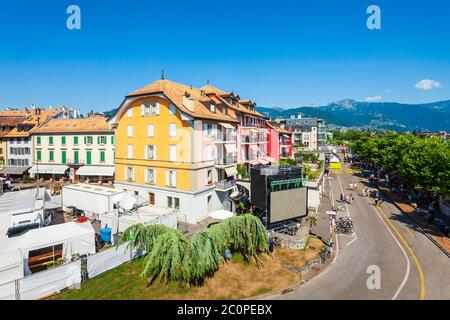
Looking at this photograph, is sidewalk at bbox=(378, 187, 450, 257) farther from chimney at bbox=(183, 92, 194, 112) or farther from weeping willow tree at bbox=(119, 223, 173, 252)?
chimney at bbox=(183, 92, 194, 112)

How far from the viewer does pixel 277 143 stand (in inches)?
2028

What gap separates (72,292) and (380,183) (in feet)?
174

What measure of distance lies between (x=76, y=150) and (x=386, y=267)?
161 ft

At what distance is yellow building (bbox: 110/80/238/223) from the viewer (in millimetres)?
25703

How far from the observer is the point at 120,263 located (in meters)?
16.6

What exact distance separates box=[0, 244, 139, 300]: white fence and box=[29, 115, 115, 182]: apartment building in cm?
2999

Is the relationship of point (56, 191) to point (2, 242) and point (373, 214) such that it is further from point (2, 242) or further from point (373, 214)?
point (373, 214)

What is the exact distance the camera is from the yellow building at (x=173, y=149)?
84.3 ft

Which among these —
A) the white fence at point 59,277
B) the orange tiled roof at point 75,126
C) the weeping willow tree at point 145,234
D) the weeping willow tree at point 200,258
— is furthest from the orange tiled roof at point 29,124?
the weeping willow tree at point 200,258

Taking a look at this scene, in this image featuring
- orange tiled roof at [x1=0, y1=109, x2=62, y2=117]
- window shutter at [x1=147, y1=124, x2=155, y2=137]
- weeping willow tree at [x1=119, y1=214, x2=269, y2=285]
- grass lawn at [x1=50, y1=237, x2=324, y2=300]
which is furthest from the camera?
orange tiled roof at [x1=0, y1=109, x2=62, y2=117]

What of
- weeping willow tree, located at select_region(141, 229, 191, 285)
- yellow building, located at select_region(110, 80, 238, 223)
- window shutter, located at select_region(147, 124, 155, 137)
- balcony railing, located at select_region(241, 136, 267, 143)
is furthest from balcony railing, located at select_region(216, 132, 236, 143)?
weeping willow tree, located at select_region(141, 229, 191, 285)

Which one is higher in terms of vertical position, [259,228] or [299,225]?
[259,228]

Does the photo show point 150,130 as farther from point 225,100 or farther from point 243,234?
point 243,234
